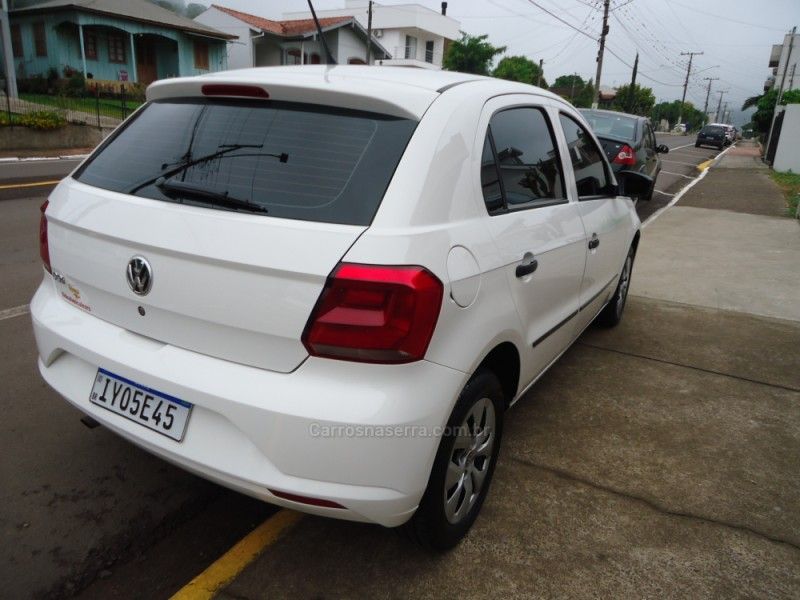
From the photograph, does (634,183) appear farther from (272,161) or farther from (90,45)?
(90,45)

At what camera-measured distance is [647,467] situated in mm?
3023

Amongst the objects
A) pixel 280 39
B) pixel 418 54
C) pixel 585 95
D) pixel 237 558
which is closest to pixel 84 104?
pixel 280 39

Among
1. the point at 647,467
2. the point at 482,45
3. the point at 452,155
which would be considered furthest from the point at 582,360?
the point at 482,45

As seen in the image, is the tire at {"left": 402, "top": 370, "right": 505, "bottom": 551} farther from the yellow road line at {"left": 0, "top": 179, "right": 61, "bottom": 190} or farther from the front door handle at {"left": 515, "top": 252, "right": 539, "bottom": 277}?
the yellow road line at {"left": 0, "top": 179, "right": 61, "bottom": 190}

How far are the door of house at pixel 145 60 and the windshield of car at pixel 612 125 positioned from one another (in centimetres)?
2516

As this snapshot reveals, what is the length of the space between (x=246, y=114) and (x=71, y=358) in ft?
3.65

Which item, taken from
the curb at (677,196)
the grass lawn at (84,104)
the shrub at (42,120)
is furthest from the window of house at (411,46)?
the shrub at (42,120)

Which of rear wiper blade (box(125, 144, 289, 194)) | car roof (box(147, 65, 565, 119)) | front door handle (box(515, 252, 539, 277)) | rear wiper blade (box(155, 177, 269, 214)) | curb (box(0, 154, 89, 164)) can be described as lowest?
curb (box(0, 154, 89, 164))

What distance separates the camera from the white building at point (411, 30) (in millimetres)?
50406

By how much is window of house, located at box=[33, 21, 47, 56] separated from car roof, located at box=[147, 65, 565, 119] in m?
29.3

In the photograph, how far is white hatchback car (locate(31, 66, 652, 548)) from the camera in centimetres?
181

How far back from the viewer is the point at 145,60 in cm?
2998

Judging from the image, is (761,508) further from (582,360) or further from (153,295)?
(153,295)

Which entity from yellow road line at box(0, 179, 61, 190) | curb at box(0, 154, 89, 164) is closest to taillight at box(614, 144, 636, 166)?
yellow road line at box(0, 179, 61, 190)
